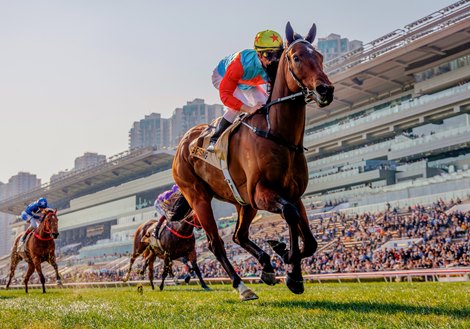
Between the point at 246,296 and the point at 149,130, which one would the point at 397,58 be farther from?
the point at 149,130

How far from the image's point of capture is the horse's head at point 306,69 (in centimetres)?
521

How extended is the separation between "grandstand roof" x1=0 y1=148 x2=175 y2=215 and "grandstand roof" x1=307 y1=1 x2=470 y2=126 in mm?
24223

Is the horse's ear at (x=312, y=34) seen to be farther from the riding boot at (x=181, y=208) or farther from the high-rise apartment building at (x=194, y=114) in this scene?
the high-rise apartment building at (x=194, y=114)

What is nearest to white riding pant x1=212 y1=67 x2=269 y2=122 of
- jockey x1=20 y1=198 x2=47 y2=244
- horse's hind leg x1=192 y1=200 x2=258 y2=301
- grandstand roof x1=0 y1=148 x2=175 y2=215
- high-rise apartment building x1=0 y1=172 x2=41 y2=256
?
horse's hind leg x1=192 y1=200 x2=258 y2=301

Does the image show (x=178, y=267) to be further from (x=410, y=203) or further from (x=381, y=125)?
(x=381, y=125)

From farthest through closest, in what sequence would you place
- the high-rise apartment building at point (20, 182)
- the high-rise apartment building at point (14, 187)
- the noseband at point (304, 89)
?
the high-rise apartment building at point (20, 182)
the high-rise apartment building at point (14, 187)
the noseband at point (304, 89)

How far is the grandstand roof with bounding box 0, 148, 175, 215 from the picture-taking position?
7106 centimetres

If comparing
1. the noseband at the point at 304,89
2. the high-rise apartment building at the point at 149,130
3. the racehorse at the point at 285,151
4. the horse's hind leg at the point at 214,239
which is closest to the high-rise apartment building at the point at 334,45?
the high-rise apartment building at the point at 149,130

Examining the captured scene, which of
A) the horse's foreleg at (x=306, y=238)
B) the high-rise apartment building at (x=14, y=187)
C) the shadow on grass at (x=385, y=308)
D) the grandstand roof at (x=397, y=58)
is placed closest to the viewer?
the shadow on grass at (x=385, y=308)

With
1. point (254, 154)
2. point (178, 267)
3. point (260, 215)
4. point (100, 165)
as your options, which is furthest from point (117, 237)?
point (254, 154)

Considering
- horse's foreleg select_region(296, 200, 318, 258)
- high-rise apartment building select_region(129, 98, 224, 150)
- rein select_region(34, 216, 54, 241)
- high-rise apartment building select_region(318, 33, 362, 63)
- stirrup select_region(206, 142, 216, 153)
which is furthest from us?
high-rise apartment building select_region(318, 33, 362, 63)

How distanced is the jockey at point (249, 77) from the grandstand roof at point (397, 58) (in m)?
37.7

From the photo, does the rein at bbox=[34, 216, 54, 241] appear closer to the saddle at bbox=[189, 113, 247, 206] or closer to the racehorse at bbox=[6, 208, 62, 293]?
the racehorse at bbox=[6, 208, 62, 293]

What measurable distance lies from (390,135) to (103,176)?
48.7 metres
